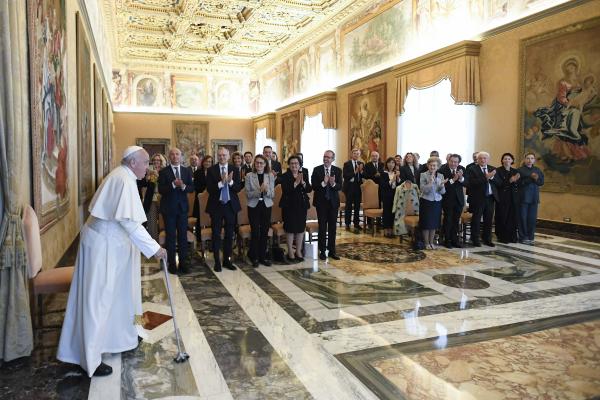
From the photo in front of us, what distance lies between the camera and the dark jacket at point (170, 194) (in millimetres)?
6309

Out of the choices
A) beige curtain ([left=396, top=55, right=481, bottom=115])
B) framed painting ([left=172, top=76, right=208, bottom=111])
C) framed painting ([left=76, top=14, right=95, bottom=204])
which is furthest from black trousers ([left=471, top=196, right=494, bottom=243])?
framed painting ([left=172, top=76, right=208, bottom=111])

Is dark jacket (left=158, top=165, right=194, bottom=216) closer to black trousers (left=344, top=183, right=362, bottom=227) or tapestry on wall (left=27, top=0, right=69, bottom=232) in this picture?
tapestry on wall (left=27, top=0, right=69, bottom=232)

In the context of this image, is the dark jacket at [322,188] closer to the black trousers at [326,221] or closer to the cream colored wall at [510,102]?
the black trousers at [326,221]

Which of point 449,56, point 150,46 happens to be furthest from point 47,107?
point 150,46

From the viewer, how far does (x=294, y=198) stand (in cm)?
680

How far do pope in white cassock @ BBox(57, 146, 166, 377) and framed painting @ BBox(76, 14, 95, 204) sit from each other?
4330mm

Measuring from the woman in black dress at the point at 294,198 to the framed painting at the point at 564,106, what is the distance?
516 cm

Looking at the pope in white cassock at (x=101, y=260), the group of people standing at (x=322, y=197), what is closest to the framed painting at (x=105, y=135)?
the group of people standing at (x=322, y=197)

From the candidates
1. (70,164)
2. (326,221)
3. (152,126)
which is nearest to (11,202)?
(70,164)

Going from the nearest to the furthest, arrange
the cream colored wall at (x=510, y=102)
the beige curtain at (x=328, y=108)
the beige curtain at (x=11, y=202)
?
the beige curtain at (x=11, y=202), the cream colored wall at (x=510, y=102), the beige curtain at (x=328, y=108)

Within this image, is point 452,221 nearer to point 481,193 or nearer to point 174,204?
point 481,193

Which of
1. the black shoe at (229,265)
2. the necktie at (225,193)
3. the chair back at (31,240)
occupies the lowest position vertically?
the black shoe at (229,265)

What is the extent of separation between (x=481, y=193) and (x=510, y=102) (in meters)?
2.80

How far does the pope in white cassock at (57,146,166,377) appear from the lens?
321 centimetres
